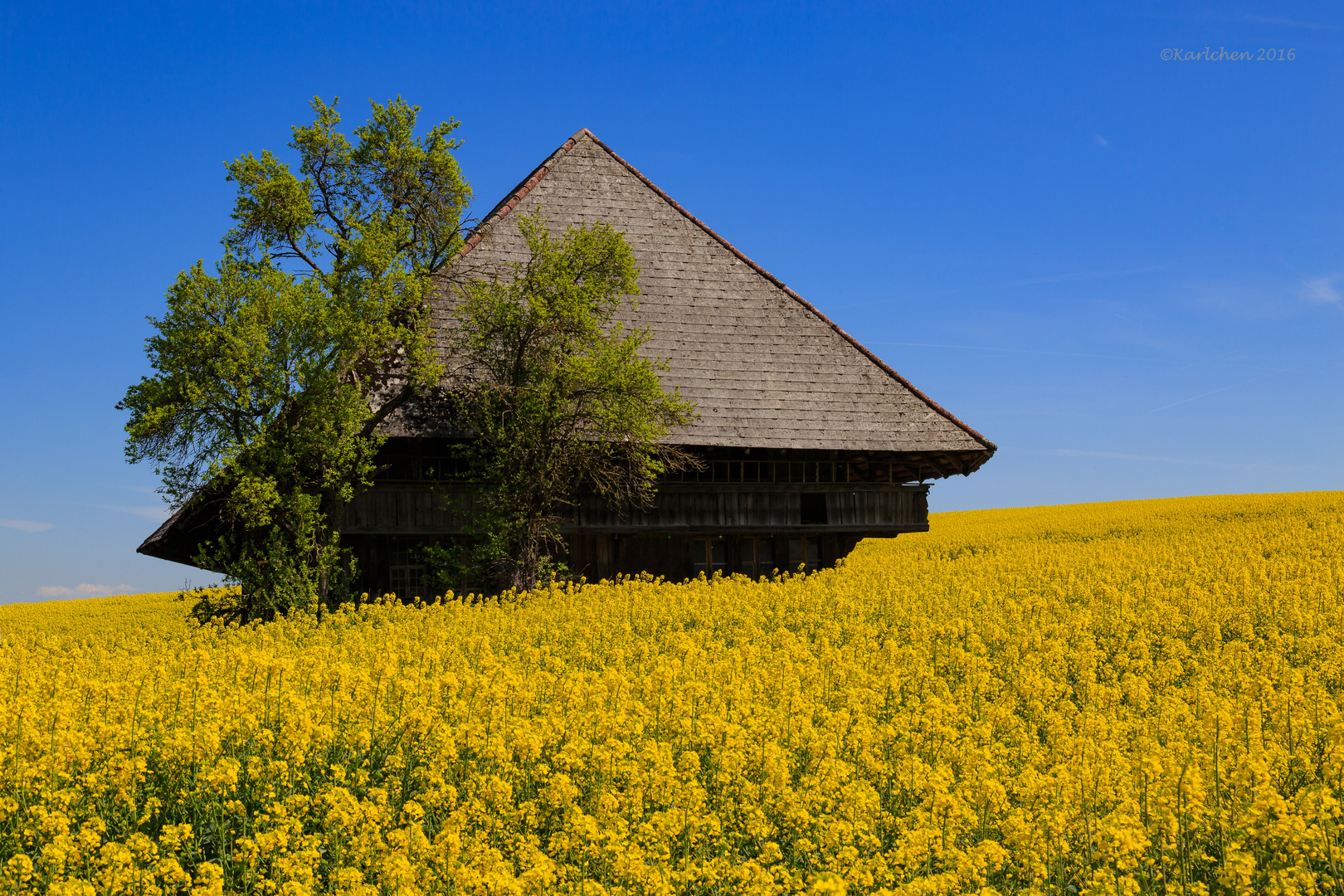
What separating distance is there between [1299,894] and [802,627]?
8.49 m

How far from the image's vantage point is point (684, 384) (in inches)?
832

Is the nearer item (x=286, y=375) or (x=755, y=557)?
(x=286, y=375)

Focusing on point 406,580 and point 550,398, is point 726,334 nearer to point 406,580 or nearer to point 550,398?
point 550,398

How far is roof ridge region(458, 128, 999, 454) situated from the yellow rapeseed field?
1127 centimetres

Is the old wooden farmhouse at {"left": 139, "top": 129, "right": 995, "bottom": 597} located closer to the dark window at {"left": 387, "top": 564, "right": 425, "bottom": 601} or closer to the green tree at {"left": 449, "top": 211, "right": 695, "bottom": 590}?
the dark window at {"left": 387, "top": 564, "right": 425, "bottom": 601}

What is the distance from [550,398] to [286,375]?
463 cm

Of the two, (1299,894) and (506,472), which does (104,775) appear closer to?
(1299,894)

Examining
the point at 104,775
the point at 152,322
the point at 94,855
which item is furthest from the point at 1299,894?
the point at 152,322

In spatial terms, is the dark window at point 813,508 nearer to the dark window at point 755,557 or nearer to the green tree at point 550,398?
the dark window at point 755,557

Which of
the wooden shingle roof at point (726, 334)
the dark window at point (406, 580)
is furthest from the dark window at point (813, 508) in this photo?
the dark window at point (406, 580)

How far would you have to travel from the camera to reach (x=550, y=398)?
18.0 m

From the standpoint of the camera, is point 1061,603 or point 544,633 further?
point 1061,603

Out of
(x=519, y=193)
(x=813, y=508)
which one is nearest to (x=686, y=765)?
(x=813, y=508)

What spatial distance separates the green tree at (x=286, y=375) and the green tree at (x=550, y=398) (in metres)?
1.37
